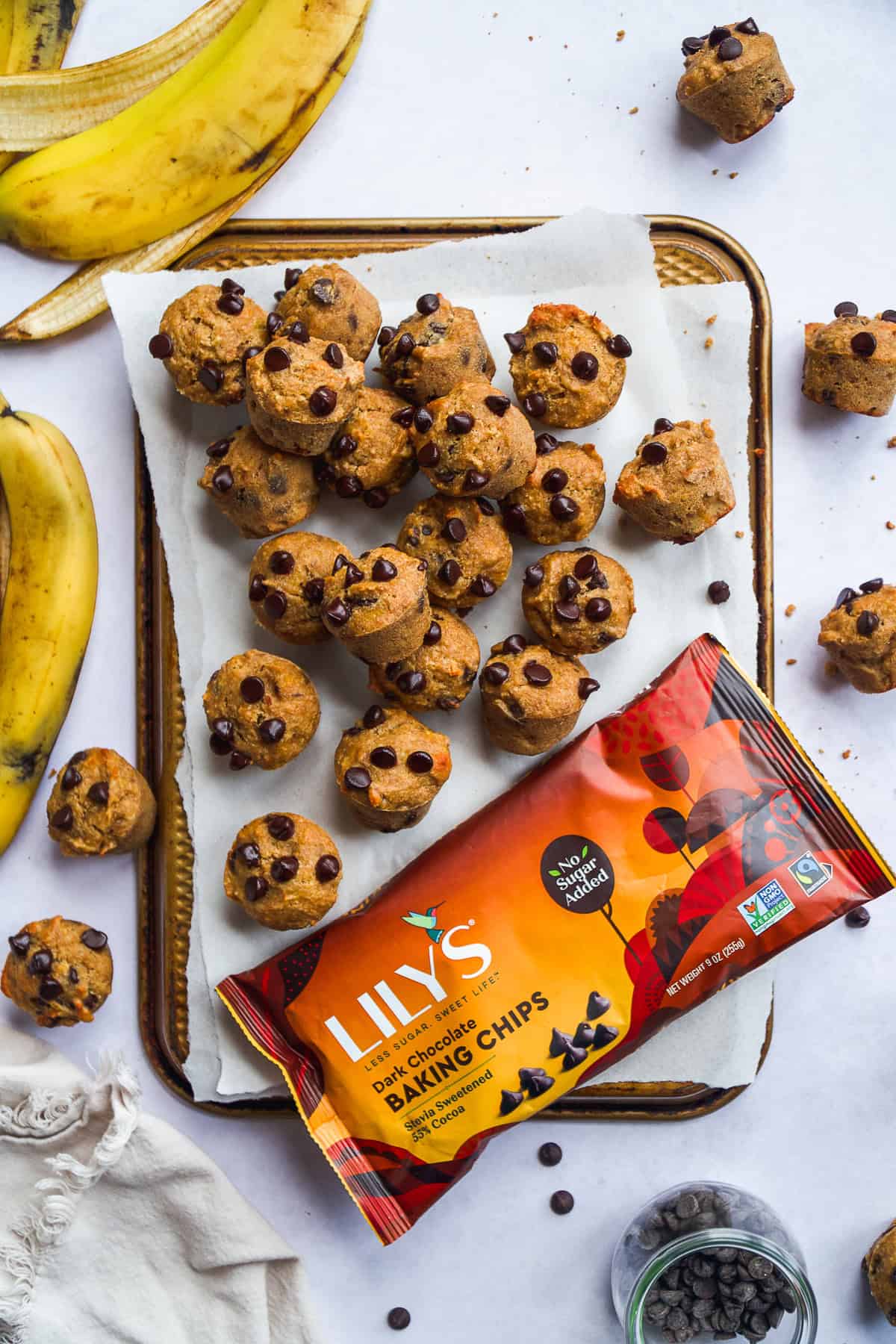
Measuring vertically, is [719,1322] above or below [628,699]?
below

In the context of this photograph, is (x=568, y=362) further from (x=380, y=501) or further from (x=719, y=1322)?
(x=719, y=1322)

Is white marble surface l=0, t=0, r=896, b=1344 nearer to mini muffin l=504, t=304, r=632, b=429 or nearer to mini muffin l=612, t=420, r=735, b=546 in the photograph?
mini muffin l=612, t=420, r=735, b=546

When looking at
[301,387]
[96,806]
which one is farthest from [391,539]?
[96,806]

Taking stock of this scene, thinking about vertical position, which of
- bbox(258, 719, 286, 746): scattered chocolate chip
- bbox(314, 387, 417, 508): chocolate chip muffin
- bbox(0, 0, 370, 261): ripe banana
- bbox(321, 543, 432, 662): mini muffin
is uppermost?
bbox(0, 0, 370, 261): ripe banana

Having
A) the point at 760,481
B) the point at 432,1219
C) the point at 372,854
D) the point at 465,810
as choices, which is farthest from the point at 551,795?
the point at 432,1219

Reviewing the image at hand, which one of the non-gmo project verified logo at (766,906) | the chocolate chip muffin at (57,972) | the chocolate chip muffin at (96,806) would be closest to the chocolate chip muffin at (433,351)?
the chocolate chip muffin at (96,806)

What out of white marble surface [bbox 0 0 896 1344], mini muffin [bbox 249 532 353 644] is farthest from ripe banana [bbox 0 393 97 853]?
mini muffin [bbox 249 532 353 644]

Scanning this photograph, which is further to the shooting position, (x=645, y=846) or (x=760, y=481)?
(x=760, y=481)
